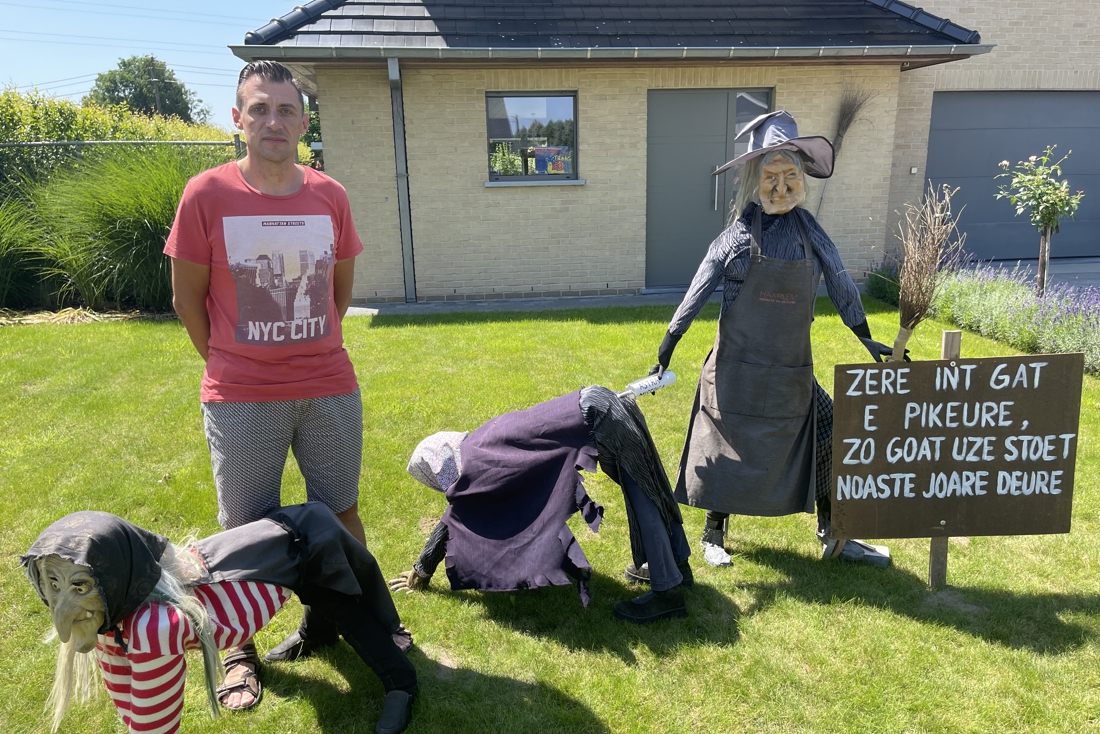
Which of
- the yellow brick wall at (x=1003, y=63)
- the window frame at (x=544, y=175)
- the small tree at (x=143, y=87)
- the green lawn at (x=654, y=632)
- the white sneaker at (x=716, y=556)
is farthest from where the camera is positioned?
the small tree at (x=143, y=87)

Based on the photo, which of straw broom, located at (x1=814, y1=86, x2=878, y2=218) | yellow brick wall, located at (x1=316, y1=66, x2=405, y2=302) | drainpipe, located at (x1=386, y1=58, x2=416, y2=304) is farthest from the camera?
straw broom, located at (x1=814, y1=86, x2=878, y2=218)

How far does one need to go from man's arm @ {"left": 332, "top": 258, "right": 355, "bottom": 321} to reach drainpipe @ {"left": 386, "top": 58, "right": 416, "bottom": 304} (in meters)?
6.50

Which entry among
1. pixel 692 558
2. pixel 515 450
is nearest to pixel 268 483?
pixel 515 450

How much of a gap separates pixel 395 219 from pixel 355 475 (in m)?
7.34

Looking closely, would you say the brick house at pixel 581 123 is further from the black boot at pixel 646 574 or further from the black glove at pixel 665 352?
the black boot at pixel 646 574

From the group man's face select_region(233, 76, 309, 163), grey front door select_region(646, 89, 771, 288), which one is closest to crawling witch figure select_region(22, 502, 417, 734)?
man's face select_region(233, 76, 309, 163)

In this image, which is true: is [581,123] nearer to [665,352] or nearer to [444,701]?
[665,352]

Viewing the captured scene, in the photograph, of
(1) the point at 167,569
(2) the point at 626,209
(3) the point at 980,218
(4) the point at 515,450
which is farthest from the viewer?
(3) the point at 980,218

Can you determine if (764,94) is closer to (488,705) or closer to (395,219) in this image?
(395,219)

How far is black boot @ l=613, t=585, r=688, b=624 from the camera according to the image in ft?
9.97

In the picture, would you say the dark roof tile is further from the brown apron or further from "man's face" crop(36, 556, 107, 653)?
"man's face" crop(36, 556, 107, 653)

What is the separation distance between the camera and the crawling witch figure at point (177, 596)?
5.83 feet

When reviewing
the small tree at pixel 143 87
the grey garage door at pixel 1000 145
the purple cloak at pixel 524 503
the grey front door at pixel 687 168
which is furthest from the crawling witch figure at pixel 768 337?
the small tree at pixel 143 87

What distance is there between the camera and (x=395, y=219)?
31.6 feet
